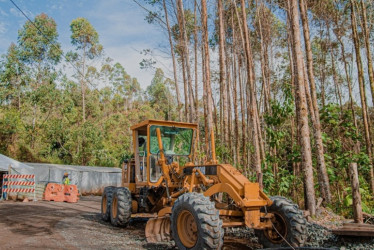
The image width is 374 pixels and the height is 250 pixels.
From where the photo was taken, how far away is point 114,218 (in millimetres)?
8312

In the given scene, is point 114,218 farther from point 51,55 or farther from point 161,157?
point 51,55

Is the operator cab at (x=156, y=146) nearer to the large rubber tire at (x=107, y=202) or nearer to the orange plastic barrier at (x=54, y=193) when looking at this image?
the large rubber tire at (x=107, y=202)

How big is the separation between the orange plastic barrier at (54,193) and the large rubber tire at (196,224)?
487 inches

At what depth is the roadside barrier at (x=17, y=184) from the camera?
15.9 m

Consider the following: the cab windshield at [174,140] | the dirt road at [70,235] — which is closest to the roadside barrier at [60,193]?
the dirt road at [70,235]

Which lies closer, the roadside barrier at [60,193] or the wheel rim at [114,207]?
the wheel rim at [114,207]

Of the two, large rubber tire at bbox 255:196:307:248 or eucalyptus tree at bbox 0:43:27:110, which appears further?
eucalyptus tree at bbox 0:43:27:110

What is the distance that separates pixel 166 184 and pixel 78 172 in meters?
16.8

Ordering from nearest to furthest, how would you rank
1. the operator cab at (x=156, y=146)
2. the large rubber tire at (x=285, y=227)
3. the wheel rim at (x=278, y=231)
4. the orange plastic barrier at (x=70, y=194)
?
the large rubber tire at (x=285, y=227) < the wheel rim at (x=278, y=231) < the operator cab at (x=156, y=146) < the orange plastic barrier at (x=70, y=194)

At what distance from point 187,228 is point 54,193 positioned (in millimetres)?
12891

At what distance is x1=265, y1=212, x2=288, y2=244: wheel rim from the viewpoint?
5.61 metres

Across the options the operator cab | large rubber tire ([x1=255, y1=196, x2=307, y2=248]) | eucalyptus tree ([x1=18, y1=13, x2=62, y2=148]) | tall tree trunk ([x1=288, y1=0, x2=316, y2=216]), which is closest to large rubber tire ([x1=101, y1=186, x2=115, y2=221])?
the operator cab

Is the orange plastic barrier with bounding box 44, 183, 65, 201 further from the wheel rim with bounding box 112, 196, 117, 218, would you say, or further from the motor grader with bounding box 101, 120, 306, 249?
the wheel rim with bounding box 112, 196, 117, 218

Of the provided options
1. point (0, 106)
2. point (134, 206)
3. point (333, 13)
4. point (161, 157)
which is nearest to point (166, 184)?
point (161, 157)
